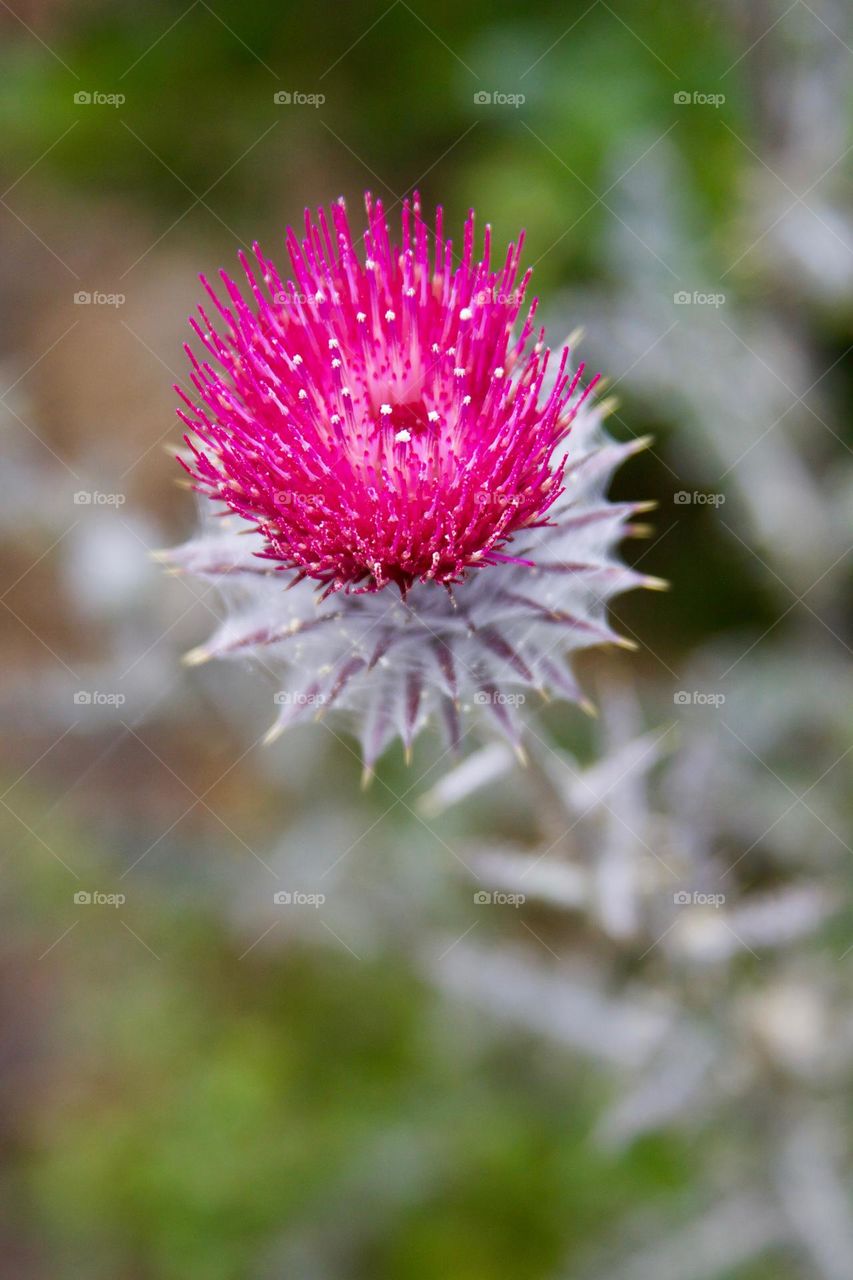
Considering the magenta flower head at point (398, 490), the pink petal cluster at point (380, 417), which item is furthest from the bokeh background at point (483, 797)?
the pink petal cluster at point (380, 417)

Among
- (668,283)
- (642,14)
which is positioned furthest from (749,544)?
(642,14)

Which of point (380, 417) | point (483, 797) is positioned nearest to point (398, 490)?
point (380, 417)

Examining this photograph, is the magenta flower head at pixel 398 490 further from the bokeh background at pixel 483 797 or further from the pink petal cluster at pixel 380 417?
the bokeh background at pixel 483 797

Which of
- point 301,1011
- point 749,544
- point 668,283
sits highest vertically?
point 668,283

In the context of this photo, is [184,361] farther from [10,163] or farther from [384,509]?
[384,509]

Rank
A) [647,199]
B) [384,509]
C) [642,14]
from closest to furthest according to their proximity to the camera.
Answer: [384,509]
[647,199]
[642,14]

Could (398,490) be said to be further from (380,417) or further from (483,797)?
(483,797)

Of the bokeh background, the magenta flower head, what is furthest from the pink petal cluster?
the bokeh background
